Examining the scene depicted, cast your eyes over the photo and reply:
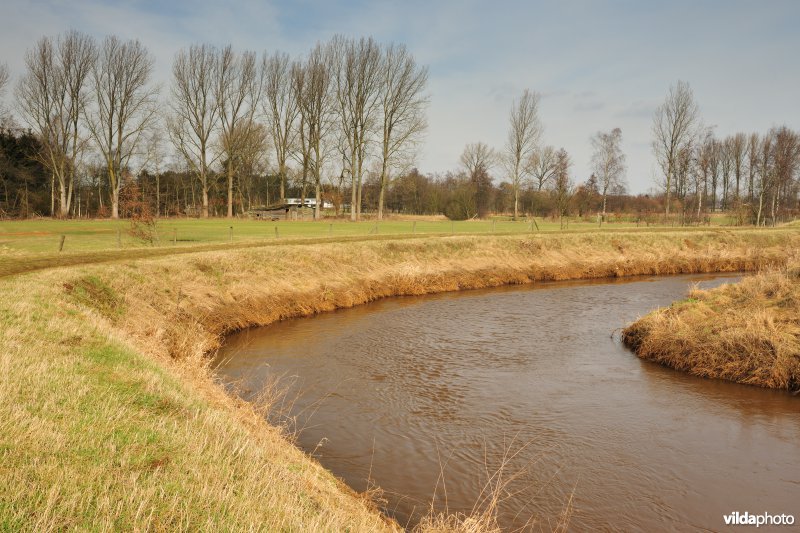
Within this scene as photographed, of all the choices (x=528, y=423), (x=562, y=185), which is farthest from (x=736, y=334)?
(x=562, y=185)

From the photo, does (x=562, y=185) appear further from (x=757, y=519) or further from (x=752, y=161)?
(x=757, y=519)

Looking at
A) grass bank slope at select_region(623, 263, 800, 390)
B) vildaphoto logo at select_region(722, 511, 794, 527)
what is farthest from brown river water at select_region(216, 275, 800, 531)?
grass bank slope at select_region(623, 263, 800, 390)

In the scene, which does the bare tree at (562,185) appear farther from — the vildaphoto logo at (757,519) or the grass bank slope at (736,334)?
the vildaphoto logo at (757,519)

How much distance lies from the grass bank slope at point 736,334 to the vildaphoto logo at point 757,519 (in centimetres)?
581

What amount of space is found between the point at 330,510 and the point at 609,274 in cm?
3121

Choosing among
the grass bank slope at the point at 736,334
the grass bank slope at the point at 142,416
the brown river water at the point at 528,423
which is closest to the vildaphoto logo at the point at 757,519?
the brown river water at the point at 528,423

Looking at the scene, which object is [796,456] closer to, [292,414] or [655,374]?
[655,374]

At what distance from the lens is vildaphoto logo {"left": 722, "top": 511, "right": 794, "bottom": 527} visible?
22.7 feet

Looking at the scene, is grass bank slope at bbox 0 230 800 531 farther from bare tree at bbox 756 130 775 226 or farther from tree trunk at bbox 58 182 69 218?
bare tree at bbox 756 130 775 226

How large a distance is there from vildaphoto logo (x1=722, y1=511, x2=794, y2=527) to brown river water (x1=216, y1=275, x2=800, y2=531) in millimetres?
114

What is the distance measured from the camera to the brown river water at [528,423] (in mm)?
7453

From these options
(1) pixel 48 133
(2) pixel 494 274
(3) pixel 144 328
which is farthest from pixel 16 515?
(1) pixel 48 133

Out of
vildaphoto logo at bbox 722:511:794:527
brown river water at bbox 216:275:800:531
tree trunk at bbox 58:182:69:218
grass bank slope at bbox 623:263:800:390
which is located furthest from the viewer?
tree trunk at bbox 58:182:69:218

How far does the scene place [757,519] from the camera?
277 inches
